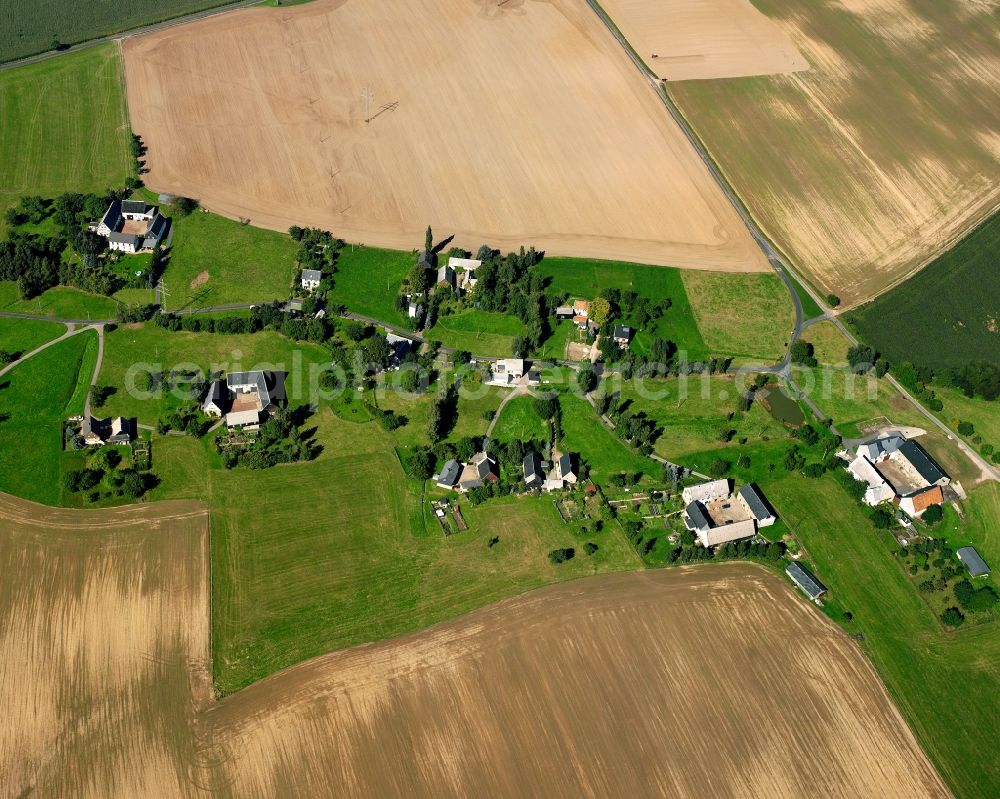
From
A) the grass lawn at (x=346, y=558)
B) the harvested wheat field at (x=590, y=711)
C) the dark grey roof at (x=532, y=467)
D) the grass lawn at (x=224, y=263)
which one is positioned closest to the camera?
the harvested wheat field at (x=590, y=711)

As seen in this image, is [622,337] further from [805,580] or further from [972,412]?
[972,412]

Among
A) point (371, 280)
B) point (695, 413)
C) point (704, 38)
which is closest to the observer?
point (695, 413)

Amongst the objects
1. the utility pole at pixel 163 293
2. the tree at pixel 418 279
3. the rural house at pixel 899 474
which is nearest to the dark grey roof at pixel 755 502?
the rural house at pixel 899 474

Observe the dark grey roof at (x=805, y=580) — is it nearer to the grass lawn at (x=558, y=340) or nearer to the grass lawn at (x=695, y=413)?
the grass lawn at (x=695, y=413)

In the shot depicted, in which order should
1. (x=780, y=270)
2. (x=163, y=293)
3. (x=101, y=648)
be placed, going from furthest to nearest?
(x=780, y=270) → (x=163, y=293) → (x=101, y=648)

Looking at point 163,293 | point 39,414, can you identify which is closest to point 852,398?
point 163,293

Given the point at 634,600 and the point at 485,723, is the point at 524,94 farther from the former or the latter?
the point at 485,723

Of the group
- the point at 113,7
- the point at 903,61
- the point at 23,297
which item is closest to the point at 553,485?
the point at 23,297
